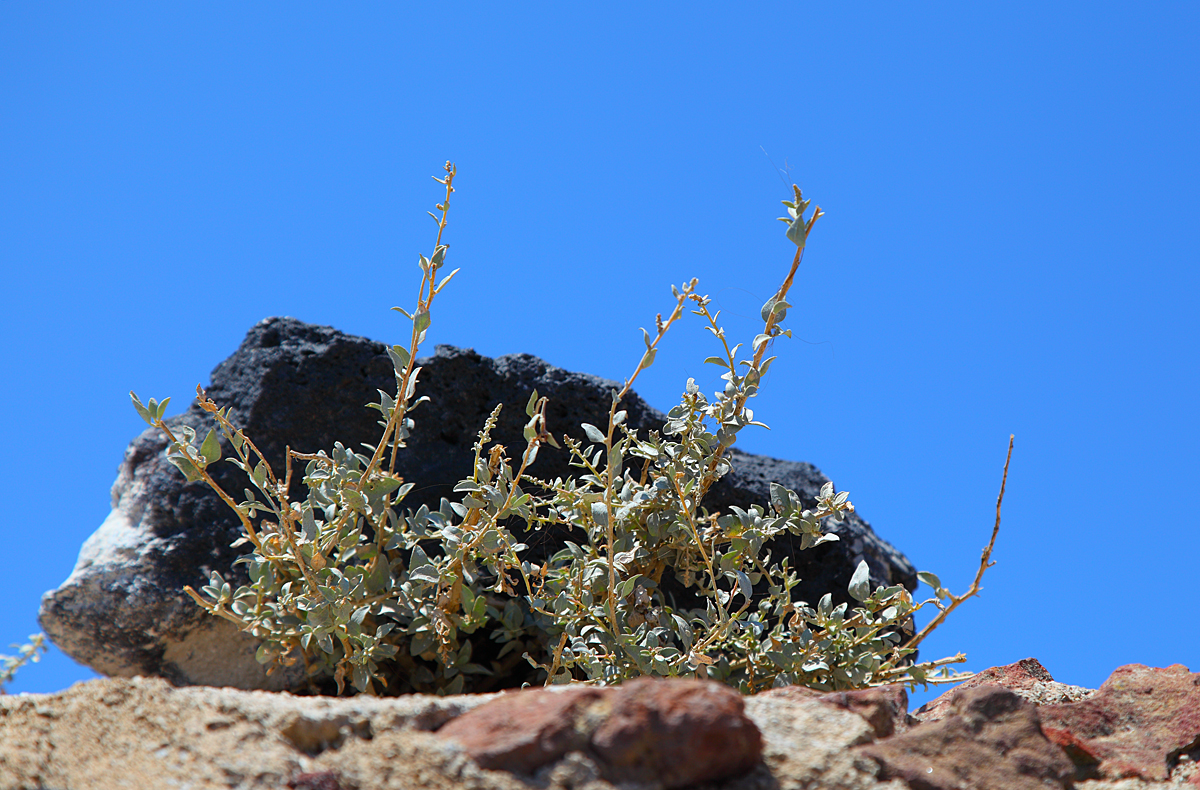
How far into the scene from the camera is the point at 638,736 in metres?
1.67

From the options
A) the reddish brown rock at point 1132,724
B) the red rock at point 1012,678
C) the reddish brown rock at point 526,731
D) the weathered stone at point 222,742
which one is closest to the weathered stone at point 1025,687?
the red rock at point 1012,678

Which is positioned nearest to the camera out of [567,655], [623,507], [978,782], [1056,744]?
[978,782]

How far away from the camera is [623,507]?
9.47 feet

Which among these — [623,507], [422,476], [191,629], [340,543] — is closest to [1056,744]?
[623,507]

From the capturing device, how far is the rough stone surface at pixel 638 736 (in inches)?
65.6

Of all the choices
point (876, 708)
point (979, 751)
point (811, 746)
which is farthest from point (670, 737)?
point (979, 751)

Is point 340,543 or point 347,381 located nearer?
→ point 340,543

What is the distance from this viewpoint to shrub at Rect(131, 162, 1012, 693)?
282 cm

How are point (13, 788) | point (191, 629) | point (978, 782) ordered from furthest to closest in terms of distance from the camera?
point (191, 629) < point (978, 782) < point (13, 788)

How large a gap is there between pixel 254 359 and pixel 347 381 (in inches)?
15.0

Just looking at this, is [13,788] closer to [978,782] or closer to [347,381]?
[978,782]

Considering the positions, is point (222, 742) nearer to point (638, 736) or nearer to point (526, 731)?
point (526, 731)

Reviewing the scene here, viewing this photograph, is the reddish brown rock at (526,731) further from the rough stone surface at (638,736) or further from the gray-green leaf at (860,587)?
the gray-green leaf at (860,587)

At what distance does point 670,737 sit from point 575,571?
1307mm
